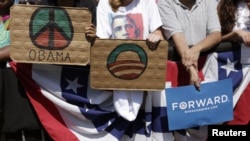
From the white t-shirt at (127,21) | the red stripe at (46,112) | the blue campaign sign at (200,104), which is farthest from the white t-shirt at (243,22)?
the red stripe at (46,112)

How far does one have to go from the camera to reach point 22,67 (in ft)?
12.6

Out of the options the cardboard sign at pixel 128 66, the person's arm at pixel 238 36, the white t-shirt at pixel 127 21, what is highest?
the white t-shirt at pixel 127 21

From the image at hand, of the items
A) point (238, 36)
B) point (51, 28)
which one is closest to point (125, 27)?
point (51, 28)

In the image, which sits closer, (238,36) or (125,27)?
(125,27)

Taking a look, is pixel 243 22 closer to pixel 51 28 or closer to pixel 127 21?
pixel 127 21

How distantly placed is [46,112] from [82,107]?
29cm

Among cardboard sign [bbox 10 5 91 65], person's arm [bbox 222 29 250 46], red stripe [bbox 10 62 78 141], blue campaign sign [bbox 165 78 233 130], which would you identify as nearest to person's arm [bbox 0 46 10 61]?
red stripe [bbox 10 62 78 141]

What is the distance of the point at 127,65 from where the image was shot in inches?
146

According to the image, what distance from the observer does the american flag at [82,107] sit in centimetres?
388

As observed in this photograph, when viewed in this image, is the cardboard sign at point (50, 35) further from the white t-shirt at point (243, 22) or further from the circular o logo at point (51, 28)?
Answer: the white t-shirt at point (243, 22)

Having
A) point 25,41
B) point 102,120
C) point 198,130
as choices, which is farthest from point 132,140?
point 25,41

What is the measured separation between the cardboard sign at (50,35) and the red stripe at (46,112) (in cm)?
27

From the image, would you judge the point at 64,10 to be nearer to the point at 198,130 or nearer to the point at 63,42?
the point at 63,42

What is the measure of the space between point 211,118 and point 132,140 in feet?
2.15
